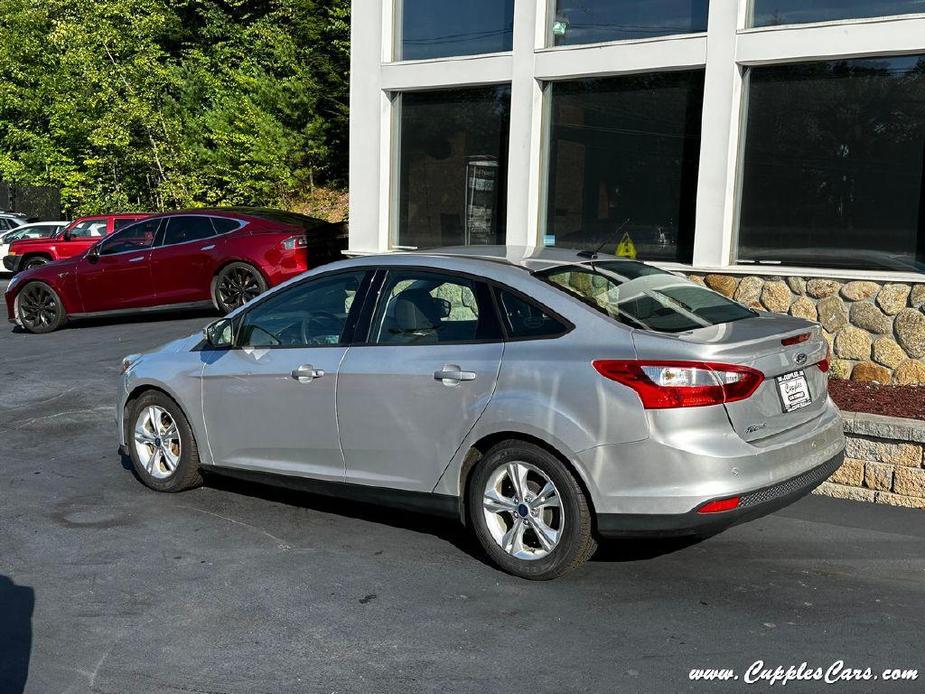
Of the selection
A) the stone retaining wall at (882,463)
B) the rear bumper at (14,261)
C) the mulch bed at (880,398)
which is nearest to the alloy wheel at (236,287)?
the mulch bed at (880,398)

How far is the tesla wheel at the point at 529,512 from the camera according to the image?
502cm

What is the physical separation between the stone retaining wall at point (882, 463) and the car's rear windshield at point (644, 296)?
158 cm

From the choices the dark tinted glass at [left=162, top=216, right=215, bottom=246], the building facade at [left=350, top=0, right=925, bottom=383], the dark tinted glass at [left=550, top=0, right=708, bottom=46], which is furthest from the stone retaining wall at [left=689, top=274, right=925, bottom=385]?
the dark tinted glass at [left=162, top=216, right=215, bottom=246]

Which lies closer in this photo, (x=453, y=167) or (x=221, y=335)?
(x=221, y=335)

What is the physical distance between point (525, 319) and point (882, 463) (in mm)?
3034

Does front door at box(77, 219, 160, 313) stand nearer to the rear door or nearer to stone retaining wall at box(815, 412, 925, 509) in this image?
the rear door

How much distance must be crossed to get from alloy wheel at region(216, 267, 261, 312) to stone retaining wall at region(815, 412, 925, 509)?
10.2 meters

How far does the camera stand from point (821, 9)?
31.7 ft

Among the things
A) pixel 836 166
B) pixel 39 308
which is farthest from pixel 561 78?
pixel 39 308

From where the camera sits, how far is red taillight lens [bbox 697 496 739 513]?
188 inches

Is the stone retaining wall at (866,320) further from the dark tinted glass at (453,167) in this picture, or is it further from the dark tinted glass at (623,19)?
the dark tinted glass at (453,167)

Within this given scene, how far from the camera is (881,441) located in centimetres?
684

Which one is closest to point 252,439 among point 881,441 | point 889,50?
point 881,441

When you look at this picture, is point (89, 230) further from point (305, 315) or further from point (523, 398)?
point (523, 398)
